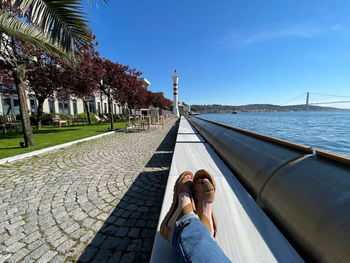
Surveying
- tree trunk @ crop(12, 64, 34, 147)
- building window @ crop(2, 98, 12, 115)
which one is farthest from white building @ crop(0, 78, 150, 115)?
tree trunk @ crop(12, 64, 34, 147)

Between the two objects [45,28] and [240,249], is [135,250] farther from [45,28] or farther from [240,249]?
[45,28]

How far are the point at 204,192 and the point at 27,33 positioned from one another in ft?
18.8

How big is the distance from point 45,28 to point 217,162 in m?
5.08

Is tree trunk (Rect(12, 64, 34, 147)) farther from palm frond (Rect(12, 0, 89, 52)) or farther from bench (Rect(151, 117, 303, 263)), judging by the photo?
bench (Rect(151, 117, 303, 263))

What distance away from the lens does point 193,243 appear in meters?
1.02

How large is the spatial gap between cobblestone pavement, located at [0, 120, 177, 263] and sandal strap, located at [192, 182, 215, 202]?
88 cm

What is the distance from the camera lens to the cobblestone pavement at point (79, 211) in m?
1.62

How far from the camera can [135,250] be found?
5.32ft

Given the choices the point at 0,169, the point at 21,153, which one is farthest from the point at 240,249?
the point at 21,153

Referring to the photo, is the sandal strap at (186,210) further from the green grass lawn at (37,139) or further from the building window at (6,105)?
the building window at (6,105)

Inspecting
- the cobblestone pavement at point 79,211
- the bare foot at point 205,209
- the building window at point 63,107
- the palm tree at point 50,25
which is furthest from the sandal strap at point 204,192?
the building window at point 63,107

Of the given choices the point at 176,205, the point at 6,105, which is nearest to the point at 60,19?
the point at 176,205

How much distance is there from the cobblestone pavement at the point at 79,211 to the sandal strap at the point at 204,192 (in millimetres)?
878

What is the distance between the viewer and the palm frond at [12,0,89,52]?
3.13 m
